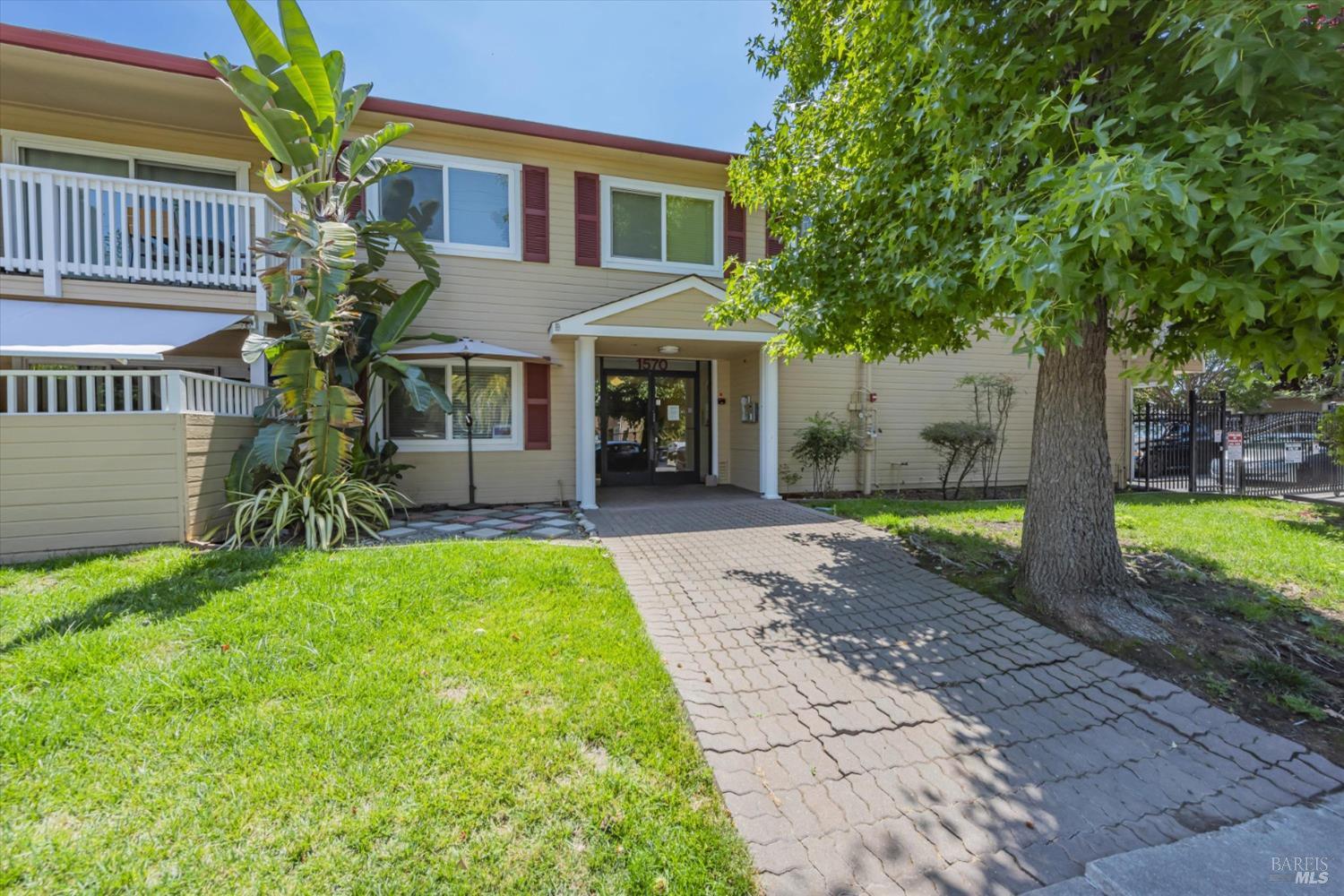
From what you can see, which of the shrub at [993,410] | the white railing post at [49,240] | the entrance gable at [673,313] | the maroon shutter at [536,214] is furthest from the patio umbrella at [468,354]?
the shrub at [993,410]

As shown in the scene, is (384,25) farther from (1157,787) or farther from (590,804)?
(1157,787)

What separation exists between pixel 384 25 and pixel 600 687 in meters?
9.79

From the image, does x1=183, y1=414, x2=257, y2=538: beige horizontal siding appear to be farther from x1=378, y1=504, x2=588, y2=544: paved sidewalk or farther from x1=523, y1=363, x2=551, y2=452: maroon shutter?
x1=523, y1=363, x2=551, y2=452: maroon shutter

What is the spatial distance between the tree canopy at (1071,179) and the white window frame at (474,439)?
15.6 feet

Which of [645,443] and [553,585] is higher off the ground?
[645,443]

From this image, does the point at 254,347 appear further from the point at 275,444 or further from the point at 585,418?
the point at 585,418

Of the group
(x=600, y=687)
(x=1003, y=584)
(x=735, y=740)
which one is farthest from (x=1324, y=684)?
(x=600, y=687)

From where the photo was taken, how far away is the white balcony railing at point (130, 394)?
5043 mm

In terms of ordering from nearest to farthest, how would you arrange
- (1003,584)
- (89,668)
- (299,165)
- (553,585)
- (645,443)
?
(89,668) < (553,585) < (1003,584) < (299,165) < (645,443)

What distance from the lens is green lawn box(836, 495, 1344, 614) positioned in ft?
17.6

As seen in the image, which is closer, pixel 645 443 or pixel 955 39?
pixel 955 39

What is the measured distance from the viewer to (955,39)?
353cm

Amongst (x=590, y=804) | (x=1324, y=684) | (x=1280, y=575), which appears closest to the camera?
(x=590, y=804)

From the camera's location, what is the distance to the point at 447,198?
8617 mm
